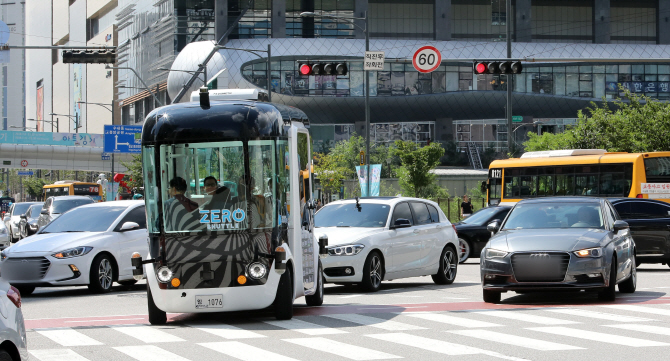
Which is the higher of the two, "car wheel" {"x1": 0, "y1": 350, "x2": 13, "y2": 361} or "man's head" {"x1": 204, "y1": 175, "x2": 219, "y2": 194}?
"man's head" {"x1": 204, "y1": 175, "x2": 219, "y2": 194}

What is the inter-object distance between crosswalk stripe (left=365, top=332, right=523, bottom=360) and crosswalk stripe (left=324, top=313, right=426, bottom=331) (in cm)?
49

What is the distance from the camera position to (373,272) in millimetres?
15898

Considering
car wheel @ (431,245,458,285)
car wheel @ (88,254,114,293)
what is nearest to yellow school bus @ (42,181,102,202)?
car wheel @ (88,254,114,293)

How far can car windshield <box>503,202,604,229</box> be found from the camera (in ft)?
46.4

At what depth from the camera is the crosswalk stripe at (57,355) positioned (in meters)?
8.90

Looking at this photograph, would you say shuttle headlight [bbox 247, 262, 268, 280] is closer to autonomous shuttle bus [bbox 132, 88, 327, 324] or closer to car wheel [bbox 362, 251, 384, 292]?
autonomous shuttle bus [bbox 132, 88, 327, 324]

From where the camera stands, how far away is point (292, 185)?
40.2ft

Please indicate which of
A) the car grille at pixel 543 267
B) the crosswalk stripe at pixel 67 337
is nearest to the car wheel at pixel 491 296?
the car grille at pixel 543 267

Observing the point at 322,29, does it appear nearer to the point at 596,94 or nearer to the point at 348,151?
the point at 348,151

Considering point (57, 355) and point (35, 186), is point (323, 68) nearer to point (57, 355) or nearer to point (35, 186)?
point (57, 355)

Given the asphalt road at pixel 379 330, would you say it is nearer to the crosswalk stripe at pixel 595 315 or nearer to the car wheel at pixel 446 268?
the crosswalk stripe at pixel 595 315

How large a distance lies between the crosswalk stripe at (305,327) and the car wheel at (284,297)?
11 cm

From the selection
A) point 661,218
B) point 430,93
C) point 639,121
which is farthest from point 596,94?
point 661,218

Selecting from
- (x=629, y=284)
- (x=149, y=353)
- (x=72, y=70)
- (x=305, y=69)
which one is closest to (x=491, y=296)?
(x=629, y=284)
